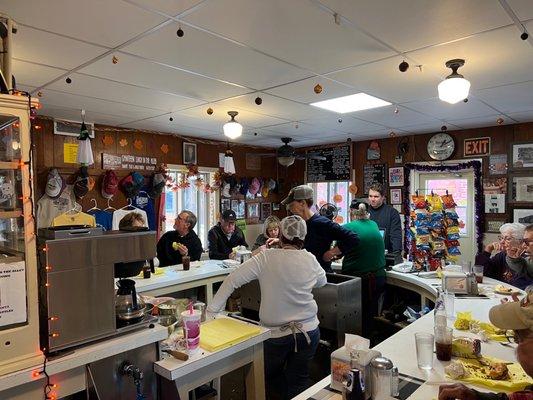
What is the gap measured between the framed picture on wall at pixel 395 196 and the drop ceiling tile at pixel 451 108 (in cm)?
164

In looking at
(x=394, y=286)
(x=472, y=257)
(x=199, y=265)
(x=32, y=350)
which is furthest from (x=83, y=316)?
(x=472, y=257)

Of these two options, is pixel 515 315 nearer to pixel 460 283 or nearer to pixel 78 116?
pixel 460 283

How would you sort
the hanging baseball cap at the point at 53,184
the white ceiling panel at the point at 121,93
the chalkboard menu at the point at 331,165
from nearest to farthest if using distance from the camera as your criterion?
the white ceiling panel at the point at 121,93, the hanging baseball cap at the point at 53,184, the chalkboard menu at the point at 331,165

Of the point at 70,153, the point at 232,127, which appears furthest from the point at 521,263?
the point at 70,153

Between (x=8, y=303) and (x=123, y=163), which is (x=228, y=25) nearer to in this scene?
(x=8, y=303)

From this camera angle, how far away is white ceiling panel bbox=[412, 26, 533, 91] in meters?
2.27

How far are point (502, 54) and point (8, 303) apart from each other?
3.05 metres

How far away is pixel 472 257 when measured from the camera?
Answer: 17.4 ft

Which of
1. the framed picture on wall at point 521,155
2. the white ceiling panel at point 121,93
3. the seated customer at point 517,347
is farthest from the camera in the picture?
the framed picture on wall at point 521,155

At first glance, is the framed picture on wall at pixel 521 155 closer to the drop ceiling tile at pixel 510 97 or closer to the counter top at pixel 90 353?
the drop ceiling tile at pixel 510 97

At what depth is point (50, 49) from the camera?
2369 mm

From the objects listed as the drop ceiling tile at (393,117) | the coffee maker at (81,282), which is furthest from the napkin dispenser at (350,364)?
the drop ceiling tile at (393,117)

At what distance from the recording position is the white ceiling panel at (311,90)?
310 cm

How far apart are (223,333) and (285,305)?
439 mm
